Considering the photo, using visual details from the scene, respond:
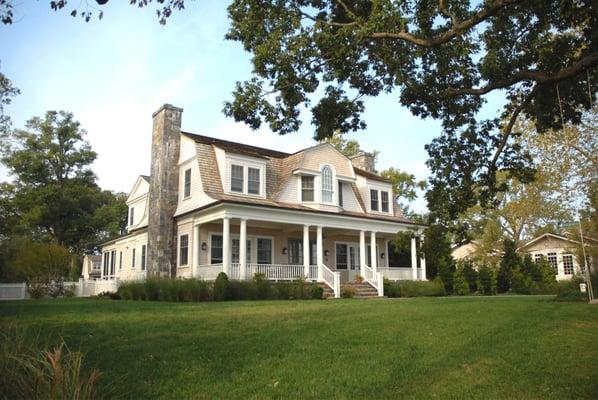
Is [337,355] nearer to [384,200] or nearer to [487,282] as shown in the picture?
[487,282]

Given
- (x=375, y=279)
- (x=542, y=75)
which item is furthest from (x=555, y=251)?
A: (x=542, y=75)

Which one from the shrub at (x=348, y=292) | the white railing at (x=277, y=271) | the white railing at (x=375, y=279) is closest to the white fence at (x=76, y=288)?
the white railing at (x=277, y=271)

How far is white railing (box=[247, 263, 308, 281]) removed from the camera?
22375 millimetres

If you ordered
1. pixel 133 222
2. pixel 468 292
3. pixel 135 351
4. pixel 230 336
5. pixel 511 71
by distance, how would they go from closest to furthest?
pixel 135 351
pixel 230 336
pixel 511 71
pixel 468 292
pixel 133 222

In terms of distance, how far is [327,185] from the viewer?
85.5 ft

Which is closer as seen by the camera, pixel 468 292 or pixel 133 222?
pixel 468 292

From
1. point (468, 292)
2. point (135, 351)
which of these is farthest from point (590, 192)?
point (135, 351)

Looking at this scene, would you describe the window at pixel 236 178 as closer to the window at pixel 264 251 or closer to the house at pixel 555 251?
the window at pixel 264 251

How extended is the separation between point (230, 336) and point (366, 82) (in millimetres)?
6232

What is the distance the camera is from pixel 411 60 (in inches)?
431

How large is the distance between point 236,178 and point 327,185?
5.16 m

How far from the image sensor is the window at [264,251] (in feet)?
83.5

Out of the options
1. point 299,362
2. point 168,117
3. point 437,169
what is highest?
point 168,117

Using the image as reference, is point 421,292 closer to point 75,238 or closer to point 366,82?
point 366,82
